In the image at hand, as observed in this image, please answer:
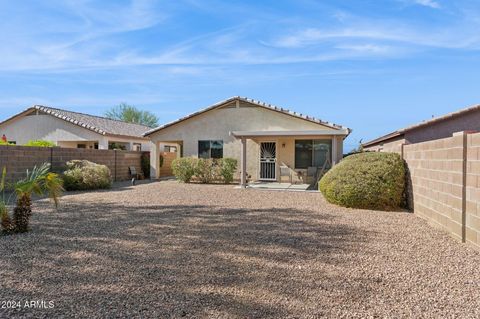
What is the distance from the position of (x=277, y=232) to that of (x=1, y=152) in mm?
12868

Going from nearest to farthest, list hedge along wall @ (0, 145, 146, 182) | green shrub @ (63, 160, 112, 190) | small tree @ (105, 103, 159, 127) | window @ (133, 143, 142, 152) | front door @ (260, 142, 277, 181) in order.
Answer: hedge along wall @ (0, 145, 146, 182) → green shrub @ (63, 160, 112, 190) → front door @ (260, 142, 277, 181) → window @ (133, 143, 142, 152) → small tree @ (105, 103, 159, 127)

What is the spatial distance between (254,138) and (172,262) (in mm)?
14574

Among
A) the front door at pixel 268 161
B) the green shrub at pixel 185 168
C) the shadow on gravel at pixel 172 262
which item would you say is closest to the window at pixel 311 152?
the front door at pixel 268 161

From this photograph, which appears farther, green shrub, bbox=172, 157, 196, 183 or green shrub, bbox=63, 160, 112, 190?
green shrub, bbox=172, 157, 196, 183

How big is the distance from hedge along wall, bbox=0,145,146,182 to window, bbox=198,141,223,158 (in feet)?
16.3

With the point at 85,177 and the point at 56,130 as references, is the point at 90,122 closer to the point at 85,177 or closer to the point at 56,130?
the point at 56,130

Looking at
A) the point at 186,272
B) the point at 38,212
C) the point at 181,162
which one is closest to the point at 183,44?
the point at 181,162

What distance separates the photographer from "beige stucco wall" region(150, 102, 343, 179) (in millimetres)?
19975

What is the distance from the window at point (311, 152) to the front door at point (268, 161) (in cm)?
126

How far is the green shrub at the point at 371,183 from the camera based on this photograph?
10.2 meters

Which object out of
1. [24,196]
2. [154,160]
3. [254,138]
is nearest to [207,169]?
[254,138]

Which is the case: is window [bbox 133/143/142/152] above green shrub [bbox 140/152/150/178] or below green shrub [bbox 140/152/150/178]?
above

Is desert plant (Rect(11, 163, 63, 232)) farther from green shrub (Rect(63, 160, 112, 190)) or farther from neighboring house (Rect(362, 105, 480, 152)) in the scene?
neighboring house (Rect(362, 105, 480, 152))

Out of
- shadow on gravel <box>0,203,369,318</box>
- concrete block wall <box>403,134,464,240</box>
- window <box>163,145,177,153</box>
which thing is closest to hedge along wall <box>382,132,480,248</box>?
concrete block wall <box>403,134,464,240</box>
